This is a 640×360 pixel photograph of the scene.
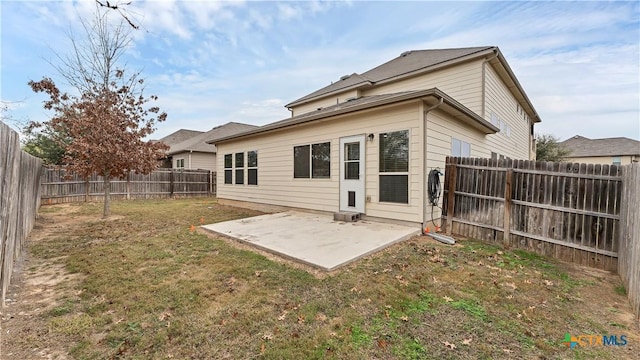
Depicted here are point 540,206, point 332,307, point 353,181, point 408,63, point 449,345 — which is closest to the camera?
point 449,345

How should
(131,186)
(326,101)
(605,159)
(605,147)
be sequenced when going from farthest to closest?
A: (605,147) < (605,159) < (131,186) < (326,101)

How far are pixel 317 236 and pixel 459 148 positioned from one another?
4.74 metres

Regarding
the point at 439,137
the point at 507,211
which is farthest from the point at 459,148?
the point at 507,211

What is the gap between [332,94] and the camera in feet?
41.3

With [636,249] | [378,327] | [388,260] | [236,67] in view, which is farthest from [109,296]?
[236,67]

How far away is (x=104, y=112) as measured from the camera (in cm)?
813

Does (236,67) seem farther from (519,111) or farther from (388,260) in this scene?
(519,111)

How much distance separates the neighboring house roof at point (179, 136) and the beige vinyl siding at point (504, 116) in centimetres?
2387

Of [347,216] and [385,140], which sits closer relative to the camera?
[385,140]

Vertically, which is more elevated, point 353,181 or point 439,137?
point 439,137

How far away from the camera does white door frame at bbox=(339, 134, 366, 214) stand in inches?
263

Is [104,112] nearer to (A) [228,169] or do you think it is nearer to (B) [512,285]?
(A) [228,169]

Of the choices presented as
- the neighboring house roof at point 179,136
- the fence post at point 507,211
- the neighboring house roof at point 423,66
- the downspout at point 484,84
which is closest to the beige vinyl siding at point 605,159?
the neighboring house roof at point 423,66

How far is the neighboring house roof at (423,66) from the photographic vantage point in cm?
914
